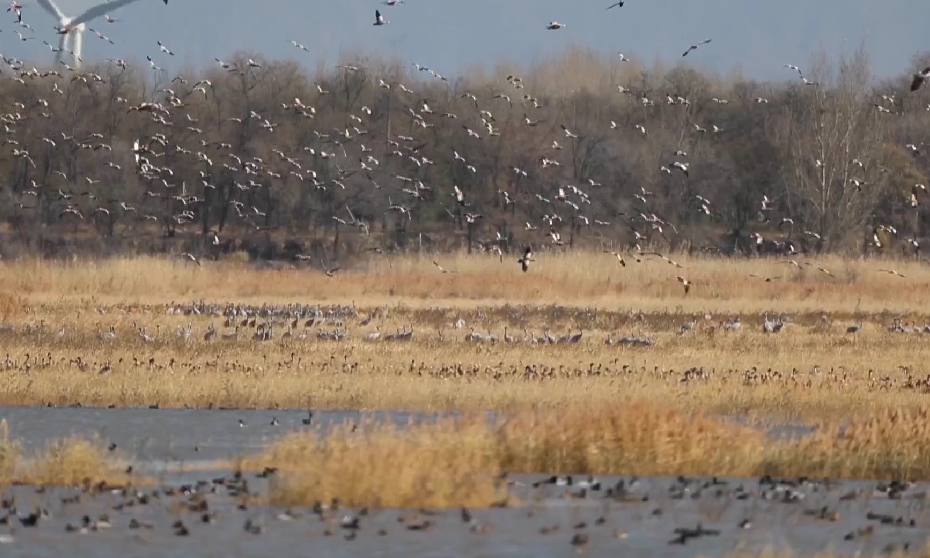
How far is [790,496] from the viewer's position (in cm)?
1602

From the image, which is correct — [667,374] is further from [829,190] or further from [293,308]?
[829,190]

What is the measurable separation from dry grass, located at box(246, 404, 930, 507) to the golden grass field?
0.09 feet

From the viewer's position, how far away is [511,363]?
27.7 m

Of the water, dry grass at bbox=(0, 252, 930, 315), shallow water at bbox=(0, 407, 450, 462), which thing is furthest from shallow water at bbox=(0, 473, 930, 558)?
dry grass at bbox=(0, 252, 930, 315)

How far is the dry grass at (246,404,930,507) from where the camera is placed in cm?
1642

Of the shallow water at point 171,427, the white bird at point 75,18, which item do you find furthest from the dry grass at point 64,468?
the white bird at point 75,18

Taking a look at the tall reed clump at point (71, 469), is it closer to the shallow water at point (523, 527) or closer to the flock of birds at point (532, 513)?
the flock of birds at point (532, 513)

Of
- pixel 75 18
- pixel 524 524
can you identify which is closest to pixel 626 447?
pixel 524 524

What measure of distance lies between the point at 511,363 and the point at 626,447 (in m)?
10.2

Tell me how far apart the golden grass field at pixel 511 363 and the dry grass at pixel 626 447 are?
3cm

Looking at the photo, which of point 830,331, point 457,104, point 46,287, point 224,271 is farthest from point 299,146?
point 830,331

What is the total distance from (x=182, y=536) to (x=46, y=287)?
106ft

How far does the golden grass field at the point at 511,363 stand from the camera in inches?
683

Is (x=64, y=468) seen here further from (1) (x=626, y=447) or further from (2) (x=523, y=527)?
(1) (x=626, y=447)
